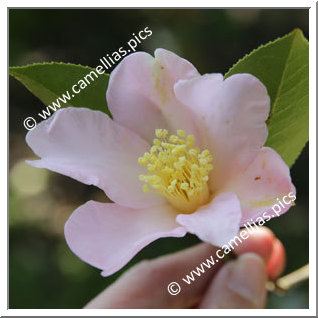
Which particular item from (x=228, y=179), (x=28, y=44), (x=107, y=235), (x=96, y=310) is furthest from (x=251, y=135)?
(x=28, y=44)

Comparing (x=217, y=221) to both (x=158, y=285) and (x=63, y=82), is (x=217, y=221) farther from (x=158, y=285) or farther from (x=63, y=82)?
(x=158, y=285)

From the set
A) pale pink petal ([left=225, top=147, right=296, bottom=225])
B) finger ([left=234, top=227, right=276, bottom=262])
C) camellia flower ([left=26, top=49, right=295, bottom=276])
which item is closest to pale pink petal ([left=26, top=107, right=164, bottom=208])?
camellia flower ([left=26, top=49, right=295, bottom=276])

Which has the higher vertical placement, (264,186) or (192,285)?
(264,186)

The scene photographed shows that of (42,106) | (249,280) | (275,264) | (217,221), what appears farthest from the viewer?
(275,264)

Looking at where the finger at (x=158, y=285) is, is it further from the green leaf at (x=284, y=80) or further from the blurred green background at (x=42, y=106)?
the green leaf at (x=284, y=80)

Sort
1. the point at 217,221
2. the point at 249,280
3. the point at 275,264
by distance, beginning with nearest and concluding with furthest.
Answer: the point at 217,221 < the point at 249,280 < the point at 275,264

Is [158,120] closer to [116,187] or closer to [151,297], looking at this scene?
[116,187]

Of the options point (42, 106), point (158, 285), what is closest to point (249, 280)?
point (158, 285)

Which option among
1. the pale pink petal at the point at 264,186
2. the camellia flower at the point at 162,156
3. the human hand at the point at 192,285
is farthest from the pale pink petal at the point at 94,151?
the human hand at the point at 192,285
